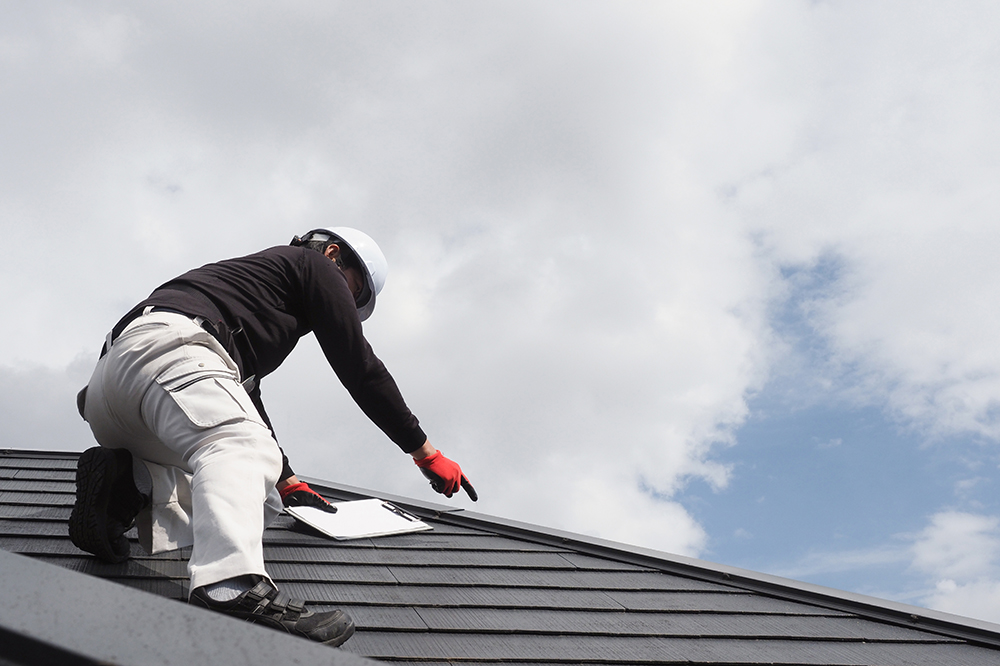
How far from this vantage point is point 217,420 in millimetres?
1904

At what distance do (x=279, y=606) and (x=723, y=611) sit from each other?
1.64m

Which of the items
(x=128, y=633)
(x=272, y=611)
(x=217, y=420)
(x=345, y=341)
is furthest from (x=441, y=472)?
(x=128, y=633)

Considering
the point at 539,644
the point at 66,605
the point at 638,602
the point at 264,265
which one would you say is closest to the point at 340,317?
the point at 264,265

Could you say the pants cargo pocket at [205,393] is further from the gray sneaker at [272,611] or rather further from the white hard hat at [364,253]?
the white hard hat at [364,253]

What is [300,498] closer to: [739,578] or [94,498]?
[94,498]

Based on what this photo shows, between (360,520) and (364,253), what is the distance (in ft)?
3.95

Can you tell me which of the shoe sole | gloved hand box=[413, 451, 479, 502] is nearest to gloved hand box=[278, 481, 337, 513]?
gloved hand box=[413, 451, 479, 502]

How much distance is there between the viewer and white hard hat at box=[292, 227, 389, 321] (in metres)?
3.19

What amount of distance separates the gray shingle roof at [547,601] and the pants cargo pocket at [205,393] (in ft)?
1.71

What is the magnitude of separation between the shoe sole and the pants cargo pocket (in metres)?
0.35

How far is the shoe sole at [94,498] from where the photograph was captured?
2.10 m

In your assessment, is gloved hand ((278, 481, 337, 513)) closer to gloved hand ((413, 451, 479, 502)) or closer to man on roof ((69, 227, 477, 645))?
man on roof ((69, 227, 477, 645))

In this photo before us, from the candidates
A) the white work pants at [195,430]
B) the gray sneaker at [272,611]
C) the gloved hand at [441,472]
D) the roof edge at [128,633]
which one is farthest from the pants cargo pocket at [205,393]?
the roof edge at [128,633]

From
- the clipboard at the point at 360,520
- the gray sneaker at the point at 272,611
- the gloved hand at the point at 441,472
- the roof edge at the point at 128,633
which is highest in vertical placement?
the gloved hand at the point at 441,472
